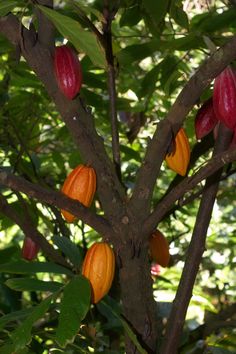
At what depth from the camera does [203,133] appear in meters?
0.99

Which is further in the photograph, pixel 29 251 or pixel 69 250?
pixel 29 251

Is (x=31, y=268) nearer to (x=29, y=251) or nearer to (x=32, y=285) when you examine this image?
(x=32, y=285)

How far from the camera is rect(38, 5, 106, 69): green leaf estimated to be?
2.39 ft

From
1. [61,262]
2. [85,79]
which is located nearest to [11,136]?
[85,79]

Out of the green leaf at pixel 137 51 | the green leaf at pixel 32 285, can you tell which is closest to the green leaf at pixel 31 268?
the green leaf at pixel 32 285

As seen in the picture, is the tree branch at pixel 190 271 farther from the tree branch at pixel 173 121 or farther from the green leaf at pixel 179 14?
the green leaf at pixel 179 14

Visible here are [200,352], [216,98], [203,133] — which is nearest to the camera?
[216,98]

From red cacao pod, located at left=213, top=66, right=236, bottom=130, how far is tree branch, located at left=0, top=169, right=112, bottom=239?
0.23 metres

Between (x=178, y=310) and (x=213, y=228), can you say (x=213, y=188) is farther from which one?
(x=213, y=228)

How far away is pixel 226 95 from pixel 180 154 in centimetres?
14

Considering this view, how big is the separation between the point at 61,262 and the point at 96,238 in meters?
0.86

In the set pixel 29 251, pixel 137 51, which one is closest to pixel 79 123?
pixel 137 51

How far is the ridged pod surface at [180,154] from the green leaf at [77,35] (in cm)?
22

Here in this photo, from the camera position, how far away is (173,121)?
87 cm
